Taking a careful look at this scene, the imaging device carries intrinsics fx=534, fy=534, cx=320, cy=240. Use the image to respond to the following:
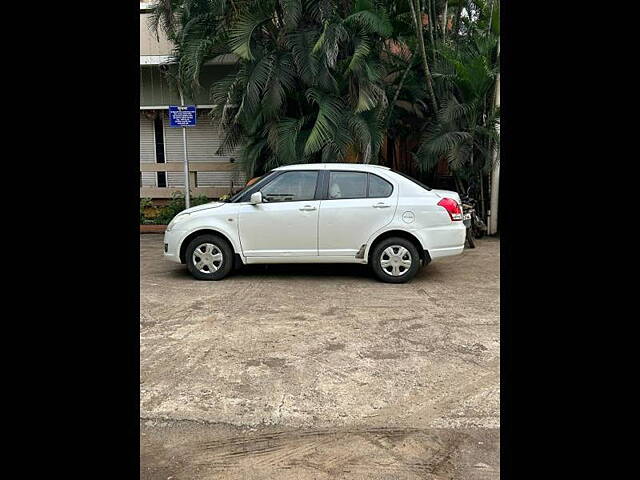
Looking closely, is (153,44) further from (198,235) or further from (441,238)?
(441,238)

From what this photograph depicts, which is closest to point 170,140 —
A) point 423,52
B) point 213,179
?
point 213,179

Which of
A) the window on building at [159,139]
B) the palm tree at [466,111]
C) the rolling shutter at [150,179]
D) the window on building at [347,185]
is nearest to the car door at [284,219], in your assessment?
the window on building at [347,185]

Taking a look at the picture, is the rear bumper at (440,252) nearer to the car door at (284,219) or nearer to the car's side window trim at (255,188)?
the car door at (284,219)

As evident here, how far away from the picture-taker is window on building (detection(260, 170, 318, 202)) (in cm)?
762

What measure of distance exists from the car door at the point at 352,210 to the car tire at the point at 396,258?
0.89 feet

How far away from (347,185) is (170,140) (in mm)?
8953

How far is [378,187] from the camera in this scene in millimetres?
7566

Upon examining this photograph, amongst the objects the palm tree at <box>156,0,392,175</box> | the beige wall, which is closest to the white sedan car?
the palm tree at <box>156,0,392,175</box>

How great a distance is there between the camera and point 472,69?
10.5m

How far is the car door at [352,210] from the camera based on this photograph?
24.4ft
